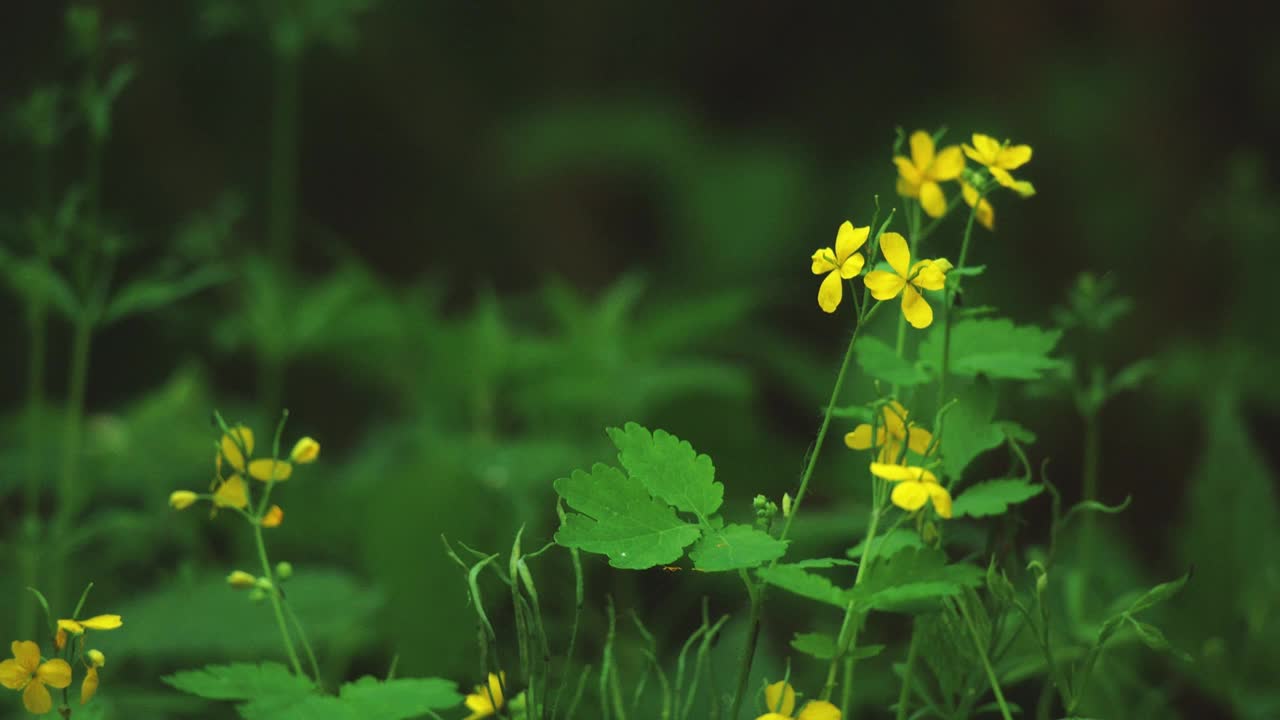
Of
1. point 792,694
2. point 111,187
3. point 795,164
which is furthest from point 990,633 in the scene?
point 795,164

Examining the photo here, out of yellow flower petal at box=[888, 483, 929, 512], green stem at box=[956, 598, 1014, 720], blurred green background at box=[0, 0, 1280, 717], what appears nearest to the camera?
yellow flower petal at box=[888, 483, 929, 512]

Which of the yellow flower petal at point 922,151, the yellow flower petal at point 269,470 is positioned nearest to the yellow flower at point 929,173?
the yellow flower petal at point 922,151

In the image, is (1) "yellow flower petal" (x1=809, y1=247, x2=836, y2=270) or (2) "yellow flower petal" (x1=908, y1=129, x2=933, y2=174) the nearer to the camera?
(1) "yellow flower petal" (x1=809, y1=247, x2=836, y2=270)

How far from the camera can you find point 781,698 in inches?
30.6

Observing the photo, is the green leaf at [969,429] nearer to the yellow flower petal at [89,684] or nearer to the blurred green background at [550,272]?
the blurred green background at [550,272]

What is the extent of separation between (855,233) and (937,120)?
11.8 feet

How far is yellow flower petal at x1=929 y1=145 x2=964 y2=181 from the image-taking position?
871 millimetres

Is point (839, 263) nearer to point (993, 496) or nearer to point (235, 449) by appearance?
point (993, 496)

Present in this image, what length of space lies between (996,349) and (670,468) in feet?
0.91

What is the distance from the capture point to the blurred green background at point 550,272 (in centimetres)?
156

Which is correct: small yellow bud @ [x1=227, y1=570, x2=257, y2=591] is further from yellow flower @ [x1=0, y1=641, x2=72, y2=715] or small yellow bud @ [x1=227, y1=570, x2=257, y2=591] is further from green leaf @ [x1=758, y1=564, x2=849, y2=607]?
green leaf @ [x1=758, y1=564, x2=849, y2=607]

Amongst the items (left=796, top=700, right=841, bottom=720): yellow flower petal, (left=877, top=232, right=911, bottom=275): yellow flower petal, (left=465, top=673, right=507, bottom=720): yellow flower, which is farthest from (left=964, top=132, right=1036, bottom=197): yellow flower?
(left=465, top=673, right=507, bottom=720): yellow flower

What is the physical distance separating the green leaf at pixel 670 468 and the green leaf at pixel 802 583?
0.06 metres

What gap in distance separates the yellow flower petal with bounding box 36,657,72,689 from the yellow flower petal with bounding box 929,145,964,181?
0.64 metres
